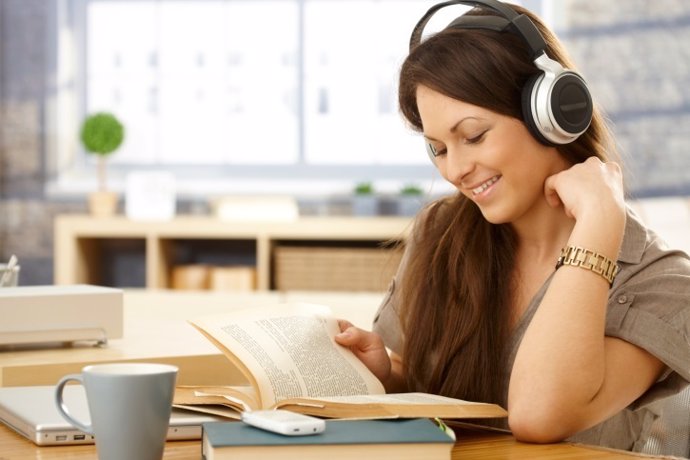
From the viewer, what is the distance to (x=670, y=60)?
4605 mm

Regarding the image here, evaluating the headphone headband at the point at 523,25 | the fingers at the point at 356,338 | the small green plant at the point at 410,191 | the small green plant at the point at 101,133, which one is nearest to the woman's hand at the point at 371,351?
the fingers at the point at 356,338

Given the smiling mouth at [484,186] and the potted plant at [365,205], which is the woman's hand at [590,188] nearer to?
the smiling mouth at [484,186]

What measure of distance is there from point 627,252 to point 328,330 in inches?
16.5

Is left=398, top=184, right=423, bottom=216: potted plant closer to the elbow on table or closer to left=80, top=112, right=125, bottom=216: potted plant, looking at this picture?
left=80, top=112, right=125, bottom=216: potted plant

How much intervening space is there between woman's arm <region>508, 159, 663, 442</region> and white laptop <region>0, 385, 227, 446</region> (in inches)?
14.2

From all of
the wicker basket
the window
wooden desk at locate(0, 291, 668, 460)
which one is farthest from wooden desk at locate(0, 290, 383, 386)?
Result: the window

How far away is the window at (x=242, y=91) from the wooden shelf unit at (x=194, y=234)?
399 mm

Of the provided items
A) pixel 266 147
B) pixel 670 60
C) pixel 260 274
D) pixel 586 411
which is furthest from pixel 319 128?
pixel 586 411

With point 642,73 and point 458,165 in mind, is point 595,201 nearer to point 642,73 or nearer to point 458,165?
point 458,165

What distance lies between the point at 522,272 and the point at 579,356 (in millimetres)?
373

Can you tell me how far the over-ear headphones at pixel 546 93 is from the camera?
1.39 metres

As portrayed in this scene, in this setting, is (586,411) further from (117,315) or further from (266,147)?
(266,147)

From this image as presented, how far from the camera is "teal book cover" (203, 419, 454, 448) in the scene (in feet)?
2.96

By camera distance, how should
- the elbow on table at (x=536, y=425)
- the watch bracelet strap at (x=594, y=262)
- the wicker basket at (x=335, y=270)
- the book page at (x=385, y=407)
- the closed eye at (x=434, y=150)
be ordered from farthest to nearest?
the wicker basket at (x=335, y=270), the closed eye at (x=434, y=150), the watch bracelet strap at (x=594, y=262), the elbow on table at (x=536, y=425), the book page at (x=385, y=407)
